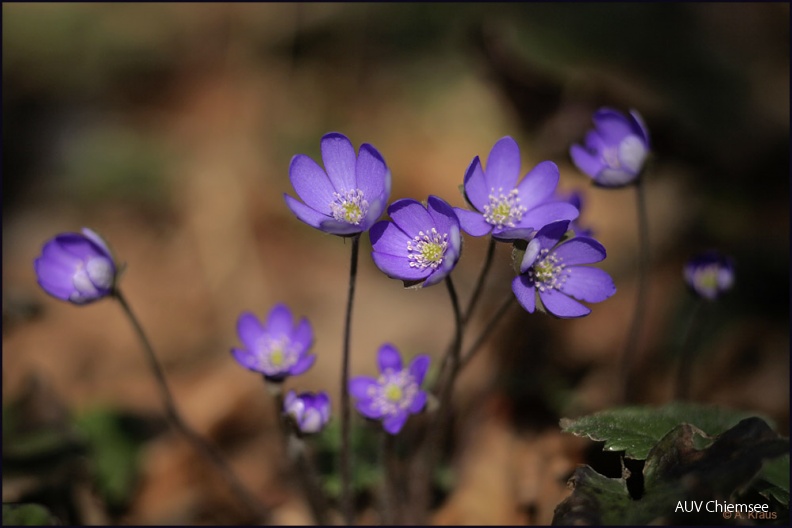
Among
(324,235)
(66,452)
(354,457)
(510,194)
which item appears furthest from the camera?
(324,235)

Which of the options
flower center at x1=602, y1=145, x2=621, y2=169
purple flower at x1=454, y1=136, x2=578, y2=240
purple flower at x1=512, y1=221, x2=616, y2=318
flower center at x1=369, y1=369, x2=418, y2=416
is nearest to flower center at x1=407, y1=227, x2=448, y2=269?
purple flower at x1=454, y1=136, x2=578, y2=240

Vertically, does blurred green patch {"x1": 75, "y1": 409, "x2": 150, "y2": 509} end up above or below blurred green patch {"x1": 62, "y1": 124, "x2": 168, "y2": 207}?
below

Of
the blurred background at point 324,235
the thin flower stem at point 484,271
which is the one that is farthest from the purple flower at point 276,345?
the blurred background at point 324,235

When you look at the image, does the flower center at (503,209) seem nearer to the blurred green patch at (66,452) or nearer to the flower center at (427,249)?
the flower center at (427,249)

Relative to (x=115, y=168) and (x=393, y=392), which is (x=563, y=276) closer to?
(x=393, y=392)

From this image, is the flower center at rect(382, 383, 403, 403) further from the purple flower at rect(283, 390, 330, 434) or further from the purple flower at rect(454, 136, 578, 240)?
the purple flower at rect(454, 136, 578, 240)

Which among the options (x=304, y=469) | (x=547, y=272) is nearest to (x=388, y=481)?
(x=304, y=469)
